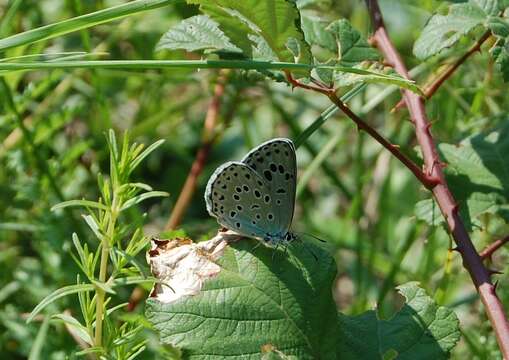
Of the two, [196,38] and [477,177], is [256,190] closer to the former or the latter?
[196,38]

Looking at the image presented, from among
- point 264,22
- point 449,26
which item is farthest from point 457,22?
point 264,22

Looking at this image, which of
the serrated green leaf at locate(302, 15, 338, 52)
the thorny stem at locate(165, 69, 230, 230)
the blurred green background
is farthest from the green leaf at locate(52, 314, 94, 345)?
the thorny stem at locate(165, 69, 230, 230)

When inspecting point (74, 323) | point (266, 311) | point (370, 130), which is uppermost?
Result: point (370, 130)

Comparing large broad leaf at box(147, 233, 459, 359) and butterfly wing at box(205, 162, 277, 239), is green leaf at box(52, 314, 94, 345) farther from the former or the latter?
butterfly wing at box(205, 162, 277, 239)

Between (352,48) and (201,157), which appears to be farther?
(201,157)

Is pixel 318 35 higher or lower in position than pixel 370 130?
higher

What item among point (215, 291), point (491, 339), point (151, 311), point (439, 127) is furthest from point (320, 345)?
point (439, 127)

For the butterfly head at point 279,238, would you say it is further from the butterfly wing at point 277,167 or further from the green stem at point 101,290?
the green stem at point 101,290
